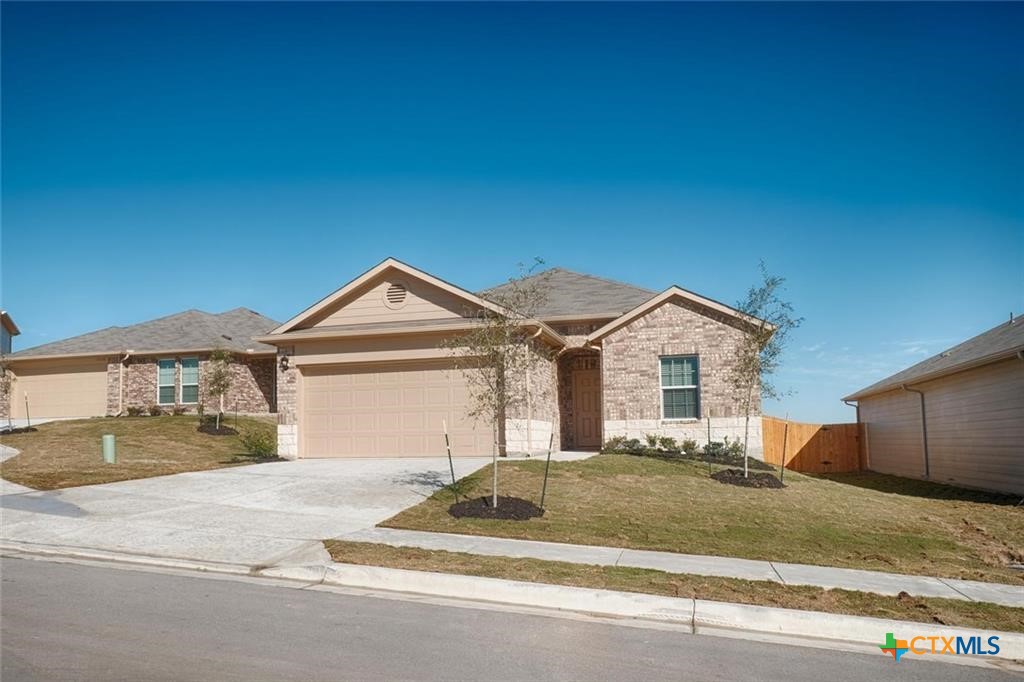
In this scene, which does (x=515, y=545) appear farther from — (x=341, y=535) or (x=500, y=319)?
(x=500, y=319)

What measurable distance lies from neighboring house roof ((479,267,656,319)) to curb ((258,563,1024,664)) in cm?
1456

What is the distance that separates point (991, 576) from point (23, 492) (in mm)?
15835

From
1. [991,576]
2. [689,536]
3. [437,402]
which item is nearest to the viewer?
[991,576]

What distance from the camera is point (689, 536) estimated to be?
11445 millimetres

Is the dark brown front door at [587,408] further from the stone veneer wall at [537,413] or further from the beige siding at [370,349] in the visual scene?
the beige siding at [370,349]

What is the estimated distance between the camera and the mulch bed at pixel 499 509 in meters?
12.3

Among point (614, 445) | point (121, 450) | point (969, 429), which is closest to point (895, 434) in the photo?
point (969, 429)

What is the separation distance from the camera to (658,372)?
2177 centimetres

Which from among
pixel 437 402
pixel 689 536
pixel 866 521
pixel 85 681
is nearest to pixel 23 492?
pixel 437 402

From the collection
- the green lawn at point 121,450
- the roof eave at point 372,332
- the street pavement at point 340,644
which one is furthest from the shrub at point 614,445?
the street pavement at point 340,644

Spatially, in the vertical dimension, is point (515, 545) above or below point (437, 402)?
below

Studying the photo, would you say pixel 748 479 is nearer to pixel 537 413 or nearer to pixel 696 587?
pixel 537 413

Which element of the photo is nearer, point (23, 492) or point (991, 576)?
point (991, 576)

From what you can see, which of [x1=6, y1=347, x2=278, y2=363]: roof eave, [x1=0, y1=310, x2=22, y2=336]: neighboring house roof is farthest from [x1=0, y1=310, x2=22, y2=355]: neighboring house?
[x1=6, y1=347, x2=278, y2=363]: roof eave
